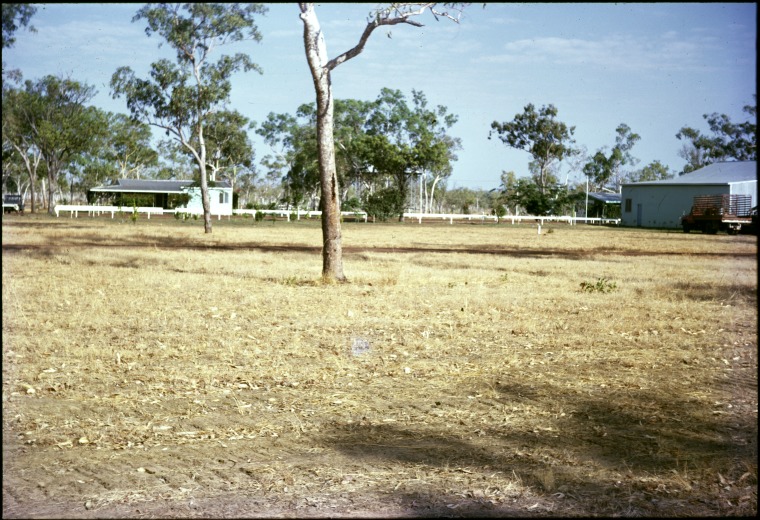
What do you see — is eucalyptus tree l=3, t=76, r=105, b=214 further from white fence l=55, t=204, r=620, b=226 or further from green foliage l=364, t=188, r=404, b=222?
green foliage l=364, t=188, r=404, b=222

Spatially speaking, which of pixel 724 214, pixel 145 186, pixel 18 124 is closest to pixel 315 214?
pixel 145 186

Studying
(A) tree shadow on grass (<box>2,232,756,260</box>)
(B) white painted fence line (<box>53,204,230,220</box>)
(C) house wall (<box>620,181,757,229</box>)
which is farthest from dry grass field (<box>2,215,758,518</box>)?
(B) white painted fence line (<box>53,204,230,220</box>)

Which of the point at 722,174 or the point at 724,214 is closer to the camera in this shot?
the point at 724,214

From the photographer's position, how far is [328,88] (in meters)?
14.6

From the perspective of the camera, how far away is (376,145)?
203 ft

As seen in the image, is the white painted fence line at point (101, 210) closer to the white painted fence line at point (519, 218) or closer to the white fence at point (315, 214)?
the white fence at point (315, 214)

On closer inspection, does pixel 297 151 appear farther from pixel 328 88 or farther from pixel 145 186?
pixel 328 88

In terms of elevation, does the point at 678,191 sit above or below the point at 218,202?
above

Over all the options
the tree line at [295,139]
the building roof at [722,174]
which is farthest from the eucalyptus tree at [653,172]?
the building roof at [722,174]

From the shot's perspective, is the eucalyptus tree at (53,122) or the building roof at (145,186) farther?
the building roof at (145,186)

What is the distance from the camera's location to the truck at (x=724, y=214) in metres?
41.9

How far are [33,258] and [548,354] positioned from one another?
1493 centimetres

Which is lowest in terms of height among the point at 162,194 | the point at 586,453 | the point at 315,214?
the point at 586,453

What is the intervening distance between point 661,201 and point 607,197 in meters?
24.7
